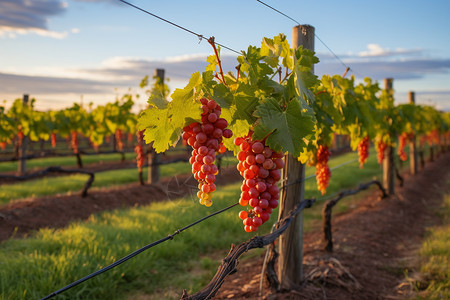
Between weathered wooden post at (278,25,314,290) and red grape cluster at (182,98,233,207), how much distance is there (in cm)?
218

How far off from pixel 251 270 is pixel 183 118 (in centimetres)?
398

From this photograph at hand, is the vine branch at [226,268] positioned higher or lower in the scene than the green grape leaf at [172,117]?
lower

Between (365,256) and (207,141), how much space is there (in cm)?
482

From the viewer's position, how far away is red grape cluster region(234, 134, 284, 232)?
2.13 meters

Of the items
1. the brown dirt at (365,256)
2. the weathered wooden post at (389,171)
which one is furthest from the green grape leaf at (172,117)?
the weathered wooden post at (389,171)

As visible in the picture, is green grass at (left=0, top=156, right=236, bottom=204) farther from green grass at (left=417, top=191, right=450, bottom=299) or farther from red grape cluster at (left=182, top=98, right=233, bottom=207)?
red grape cluster at (left=182, top=98, right=233, bottom=207)

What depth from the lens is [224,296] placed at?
4398mm

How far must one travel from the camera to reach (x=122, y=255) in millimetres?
5320

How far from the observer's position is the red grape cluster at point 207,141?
6.22ft

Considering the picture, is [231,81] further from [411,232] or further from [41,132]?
[41,132]

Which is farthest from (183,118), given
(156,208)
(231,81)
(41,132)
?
(41,132)

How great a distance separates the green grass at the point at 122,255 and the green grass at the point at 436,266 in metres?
2.57

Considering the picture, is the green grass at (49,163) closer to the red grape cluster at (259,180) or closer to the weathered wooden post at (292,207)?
the weathered wooden post at (292,207)

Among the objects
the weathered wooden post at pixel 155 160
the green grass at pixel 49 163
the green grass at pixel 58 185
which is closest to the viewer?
the green grass at pixel 58 185
